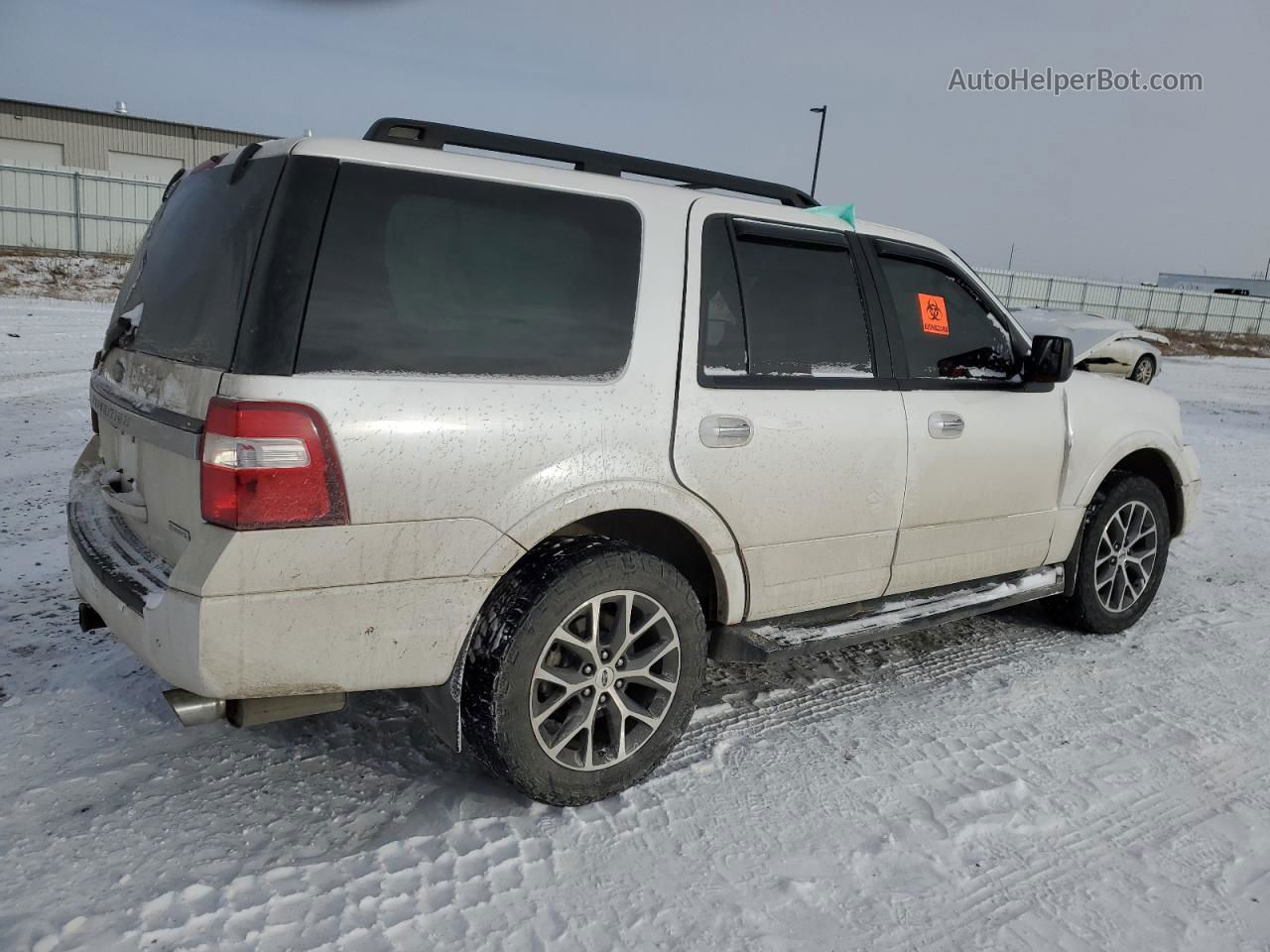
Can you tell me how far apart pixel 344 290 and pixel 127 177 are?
25587mm

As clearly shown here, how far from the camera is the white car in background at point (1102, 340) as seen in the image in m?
13.8

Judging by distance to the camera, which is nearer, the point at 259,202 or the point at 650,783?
the point at 259,202

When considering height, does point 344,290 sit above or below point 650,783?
above

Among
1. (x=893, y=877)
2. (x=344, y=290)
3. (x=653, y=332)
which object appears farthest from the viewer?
(x=653, y=332)

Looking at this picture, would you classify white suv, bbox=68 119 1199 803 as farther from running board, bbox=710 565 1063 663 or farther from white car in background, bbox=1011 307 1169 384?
white car in background, bbox=1011 307 1169 384

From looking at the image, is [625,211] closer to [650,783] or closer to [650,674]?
[650,674]

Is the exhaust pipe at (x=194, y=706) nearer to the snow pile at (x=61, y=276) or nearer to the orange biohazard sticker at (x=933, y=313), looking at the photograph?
the orange biohazard sticker at (x=933, y=313)

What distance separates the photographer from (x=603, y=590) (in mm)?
2809

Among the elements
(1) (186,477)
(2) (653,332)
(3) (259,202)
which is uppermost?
(3) (259,202)

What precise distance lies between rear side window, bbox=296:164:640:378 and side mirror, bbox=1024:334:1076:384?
192 cm

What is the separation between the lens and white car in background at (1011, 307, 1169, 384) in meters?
13.8

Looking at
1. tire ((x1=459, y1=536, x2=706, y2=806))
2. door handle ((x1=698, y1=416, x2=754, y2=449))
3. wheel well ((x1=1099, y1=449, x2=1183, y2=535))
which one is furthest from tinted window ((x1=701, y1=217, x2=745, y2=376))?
wheel well ((x1=1099, y1=449, x2=1183, y2=535))

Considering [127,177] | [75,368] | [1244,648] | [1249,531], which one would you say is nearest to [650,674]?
[1244,648]

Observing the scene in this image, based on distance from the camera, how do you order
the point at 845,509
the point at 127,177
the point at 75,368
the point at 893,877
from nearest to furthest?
the point at 893,877
the point at 845,509
the point at 75,368
the point at 127,177
